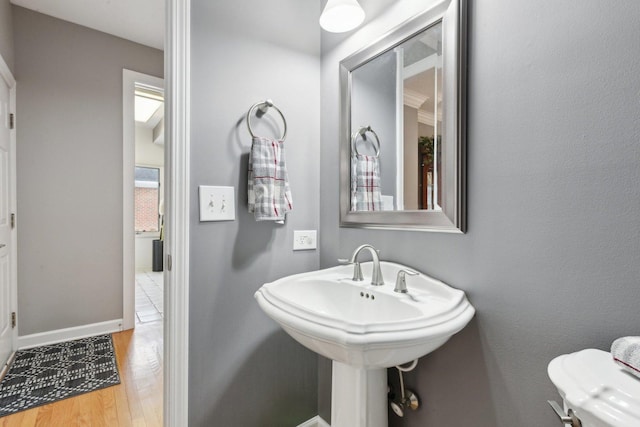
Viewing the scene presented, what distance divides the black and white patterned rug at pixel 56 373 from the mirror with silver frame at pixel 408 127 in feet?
6.29

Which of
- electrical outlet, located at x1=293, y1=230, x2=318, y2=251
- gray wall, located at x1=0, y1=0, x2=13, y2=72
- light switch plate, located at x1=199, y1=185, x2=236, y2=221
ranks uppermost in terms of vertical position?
gray wall, located at x1=0, y1=0, x2=13, y2=72

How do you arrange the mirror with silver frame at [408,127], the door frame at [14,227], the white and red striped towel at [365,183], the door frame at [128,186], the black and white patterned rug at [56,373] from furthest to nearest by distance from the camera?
the door frame at [128,186] < the door frame at [14,227] < the black and white patterned rug at [56,373] < the white and red striped towel at [365,183] < the mirror with silver frame at [408,127]

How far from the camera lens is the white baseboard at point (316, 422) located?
57.4 inches

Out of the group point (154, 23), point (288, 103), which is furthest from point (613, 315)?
point (154, 23)

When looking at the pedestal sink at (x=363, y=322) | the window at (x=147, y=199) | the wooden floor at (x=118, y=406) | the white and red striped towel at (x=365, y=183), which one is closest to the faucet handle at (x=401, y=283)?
the pedestal sink at (x=363, y=322)

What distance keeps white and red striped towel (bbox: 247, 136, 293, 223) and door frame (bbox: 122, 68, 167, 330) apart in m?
1.95

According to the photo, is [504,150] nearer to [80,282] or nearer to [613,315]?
[613,315]

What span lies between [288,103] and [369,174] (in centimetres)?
51

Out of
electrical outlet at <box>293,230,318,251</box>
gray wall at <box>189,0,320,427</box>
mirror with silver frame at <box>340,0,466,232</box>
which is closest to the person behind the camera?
mirror with silver frame at <box>340,0,466,232</box>

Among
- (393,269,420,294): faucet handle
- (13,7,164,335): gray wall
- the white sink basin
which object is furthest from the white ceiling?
Answer: (393,269,420,294): faucet handle

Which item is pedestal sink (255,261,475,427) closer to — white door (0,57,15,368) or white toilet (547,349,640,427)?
white toilet (547,349,640,427)

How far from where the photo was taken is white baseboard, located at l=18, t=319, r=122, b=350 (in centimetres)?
232

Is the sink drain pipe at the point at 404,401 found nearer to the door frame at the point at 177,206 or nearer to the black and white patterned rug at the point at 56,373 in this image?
the door frame at the point at 177,206

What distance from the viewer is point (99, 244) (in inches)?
101
